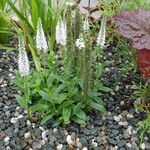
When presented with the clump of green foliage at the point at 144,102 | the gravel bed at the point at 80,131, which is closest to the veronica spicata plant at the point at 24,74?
the gravel bed at the point at 80,131

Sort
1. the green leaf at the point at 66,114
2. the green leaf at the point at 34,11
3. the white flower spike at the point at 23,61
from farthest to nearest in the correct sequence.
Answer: the green leaf at the point at 34,11 → the green leaf at the point at 66,114 → the white flower spike at the point at 23,61

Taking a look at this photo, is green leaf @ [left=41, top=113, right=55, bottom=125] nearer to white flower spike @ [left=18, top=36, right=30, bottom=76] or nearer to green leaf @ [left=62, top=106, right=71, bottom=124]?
green leaf @ [left=62, top=106, right=71, bottom=124]

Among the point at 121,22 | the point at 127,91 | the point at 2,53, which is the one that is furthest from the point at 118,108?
the point at 2,53

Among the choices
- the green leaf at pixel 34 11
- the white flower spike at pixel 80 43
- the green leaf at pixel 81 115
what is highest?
the green leaf at pixel 34 11

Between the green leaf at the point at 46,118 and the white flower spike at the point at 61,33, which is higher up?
the white flower spike at the point at 61,33

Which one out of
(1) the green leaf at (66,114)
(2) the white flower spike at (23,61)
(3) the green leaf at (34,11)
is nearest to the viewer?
(2) the white flower spike at (23,61)

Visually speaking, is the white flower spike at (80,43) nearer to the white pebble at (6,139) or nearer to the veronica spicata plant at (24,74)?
the veronica spicata plant at (24,74)

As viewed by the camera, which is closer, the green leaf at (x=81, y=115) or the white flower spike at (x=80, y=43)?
the white flower spike at (x=80, y=43)

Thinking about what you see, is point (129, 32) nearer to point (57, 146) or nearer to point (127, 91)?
point (127, 91)

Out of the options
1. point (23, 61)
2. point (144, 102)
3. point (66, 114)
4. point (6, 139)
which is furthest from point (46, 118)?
point (144, 102)
